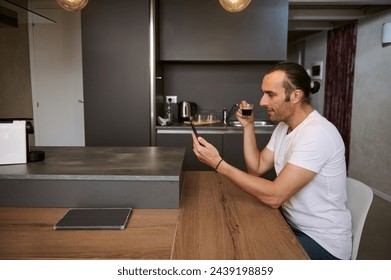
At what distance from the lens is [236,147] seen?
3.10m

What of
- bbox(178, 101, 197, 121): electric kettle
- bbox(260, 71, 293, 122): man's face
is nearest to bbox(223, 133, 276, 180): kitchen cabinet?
bbox(178, 101, 197, 121): electric kettle

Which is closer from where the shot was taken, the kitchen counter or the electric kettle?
the kitchen counter

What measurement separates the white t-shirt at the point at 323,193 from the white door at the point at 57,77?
140 inches

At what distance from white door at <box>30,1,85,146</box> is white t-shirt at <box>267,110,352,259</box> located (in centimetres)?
355

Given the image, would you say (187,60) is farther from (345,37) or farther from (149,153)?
(345,37)

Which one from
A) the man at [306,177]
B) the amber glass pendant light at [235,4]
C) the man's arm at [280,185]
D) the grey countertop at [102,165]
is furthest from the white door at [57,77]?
the man's arm at [280,185]

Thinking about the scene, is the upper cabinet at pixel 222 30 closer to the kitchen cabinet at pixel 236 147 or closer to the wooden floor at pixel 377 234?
the kitchen cabinet at pixel 236 147

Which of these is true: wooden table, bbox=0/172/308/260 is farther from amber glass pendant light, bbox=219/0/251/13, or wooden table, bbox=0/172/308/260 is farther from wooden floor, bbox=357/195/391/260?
wooden floor, bbox=357/195/391/260

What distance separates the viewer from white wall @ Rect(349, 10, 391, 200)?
359 cm

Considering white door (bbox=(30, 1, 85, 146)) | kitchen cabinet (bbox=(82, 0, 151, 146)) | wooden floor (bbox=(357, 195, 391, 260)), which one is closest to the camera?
wooden floor (bbox=(357, 195, 391, 260))

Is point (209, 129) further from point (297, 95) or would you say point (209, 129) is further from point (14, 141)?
point (14, 141)

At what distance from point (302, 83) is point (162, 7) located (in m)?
2.23

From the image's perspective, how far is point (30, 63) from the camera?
4211mm

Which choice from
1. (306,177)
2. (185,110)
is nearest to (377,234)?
(306,177)
